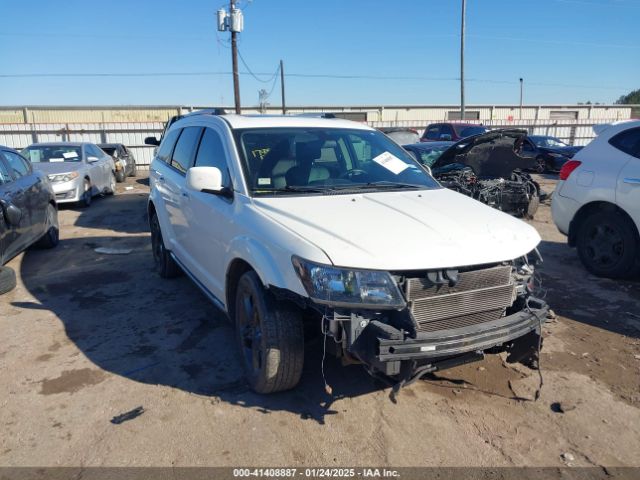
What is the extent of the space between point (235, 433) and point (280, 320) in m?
0.71

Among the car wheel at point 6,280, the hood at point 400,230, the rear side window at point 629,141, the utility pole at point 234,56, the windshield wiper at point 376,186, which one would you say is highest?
the utility pole at point 234,56

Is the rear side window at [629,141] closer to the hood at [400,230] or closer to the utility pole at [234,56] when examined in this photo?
the hood at [400,230]

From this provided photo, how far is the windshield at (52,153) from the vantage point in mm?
11930

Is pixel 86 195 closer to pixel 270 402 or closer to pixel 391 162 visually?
pixel 391 162

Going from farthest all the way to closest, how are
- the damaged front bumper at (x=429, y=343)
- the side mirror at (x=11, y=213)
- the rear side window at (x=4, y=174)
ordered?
1. the rear side window at (x=4, y=174)
2. the side mirror at (x=11, y=213)
3. the damaged front bumper at (x=429, y=343)

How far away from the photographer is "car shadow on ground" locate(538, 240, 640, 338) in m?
4.69

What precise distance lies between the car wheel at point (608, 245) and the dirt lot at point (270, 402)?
0.73 metres

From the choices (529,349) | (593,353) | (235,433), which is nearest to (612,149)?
(593,353)

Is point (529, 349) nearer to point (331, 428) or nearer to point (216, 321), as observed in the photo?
point (331, 428)

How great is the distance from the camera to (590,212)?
607cm

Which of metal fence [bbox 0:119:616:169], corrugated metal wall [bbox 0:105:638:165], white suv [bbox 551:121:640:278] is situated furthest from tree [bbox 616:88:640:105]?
white suv [bbox 551:121:640:278]

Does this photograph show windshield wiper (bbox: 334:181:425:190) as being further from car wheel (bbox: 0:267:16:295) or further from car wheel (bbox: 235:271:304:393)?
car wheel (bbox: 0:267:16:295)

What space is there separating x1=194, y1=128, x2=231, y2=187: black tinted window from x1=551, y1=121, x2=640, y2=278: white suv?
437 cm

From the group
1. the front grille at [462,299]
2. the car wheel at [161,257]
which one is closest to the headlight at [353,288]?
the front grille at [462,299]
